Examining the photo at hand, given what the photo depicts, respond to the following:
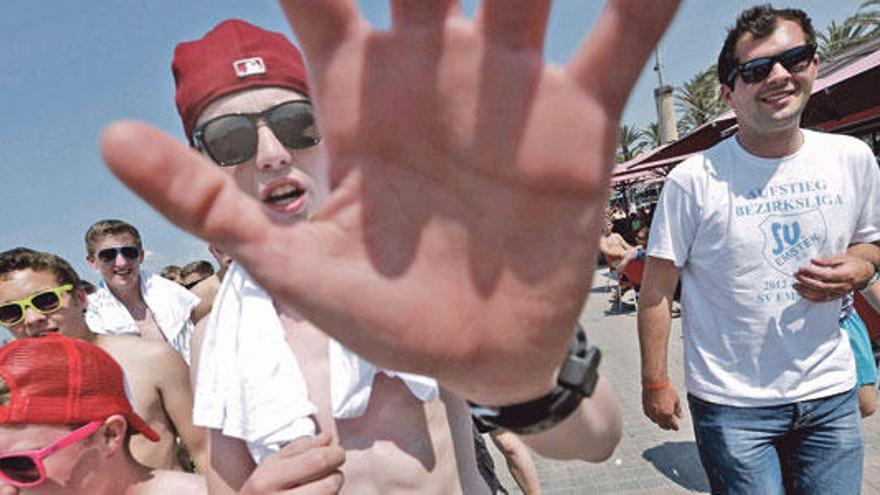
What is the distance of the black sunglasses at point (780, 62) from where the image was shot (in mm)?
1939

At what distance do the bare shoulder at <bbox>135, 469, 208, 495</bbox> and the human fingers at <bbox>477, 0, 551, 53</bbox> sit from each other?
145cm

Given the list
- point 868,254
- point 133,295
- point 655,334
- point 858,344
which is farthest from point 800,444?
point 133,295

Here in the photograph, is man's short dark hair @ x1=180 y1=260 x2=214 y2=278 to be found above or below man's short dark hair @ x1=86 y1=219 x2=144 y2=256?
below

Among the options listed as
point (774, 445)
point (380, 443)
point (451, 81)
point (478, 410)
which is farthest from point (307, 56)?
point (774, 445)

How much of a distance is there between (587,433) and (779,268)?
1.26 meters

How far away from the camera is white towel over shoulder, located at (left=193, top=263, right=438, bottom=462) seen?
3.62 ft

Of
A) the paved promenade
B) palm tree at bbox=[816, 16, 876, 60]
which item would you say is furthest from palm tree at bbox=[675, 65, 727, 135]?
the paved promenade

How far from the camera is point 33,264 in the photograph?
297 centimetres

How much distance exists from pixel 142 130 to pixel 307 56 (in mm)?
210

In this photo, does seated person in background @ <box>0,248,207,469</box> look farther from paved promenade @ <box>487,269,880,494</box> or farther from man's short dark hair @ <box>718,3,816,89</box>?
man's short dark hair @ <box>718,3,816,89</box>

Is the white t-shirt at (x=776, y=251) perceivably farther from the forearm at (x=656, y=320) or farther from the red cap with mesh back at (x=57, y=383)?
the red cap with mesh back at (x=57, y=383)

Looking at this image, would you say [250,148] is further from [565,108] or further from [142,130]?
[565,108]

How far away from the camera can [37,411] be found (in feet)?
4.78

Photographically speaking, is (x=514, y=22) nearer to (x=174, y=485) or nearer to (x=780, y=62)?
(x=174, y=485)
